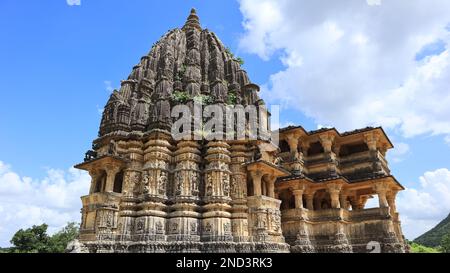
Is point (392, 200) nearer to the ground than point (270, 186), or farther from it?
farther from it

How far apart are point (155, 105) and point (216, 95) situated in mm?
3619

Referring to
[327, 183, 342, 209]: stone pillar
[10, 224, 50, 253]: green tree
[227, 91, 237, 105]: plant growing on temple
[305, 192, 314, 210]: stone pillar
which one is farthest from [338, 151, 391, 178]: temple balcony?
[10, 224, 50, 253]: green tree

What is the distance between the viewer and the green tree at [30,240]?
35.8m

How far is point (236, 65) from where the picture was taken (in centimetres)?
2280

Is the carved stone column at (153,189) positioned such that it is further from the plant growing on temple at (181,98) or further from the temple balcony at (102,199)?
the plant growing on temple at (181,98)

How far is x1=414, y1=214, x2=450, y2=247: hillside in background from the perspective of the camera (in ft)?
209

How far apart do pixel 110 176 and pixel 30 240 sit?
27.4 m

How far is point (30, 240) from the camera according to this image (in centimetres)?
3634

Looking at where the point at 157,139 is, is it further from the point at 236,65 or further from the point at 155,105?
the point at 236,65

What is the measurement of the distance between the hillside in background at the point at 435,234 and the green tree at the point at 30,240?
6433 cm

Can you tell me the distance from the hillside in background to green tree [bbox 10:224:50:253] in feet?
211

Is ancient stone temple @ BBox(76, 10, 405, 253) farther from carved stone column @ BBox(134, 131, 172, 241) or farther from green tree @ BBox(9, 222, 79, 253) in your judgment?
green tree @ BBox(9, 222, 79, 253)

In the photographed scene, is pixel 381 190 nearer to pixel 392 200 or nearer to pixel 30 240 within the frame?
pixel 392 200

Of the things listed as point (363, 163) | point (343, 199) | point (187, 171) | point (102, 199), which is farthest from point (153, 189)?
point (363, 163)
